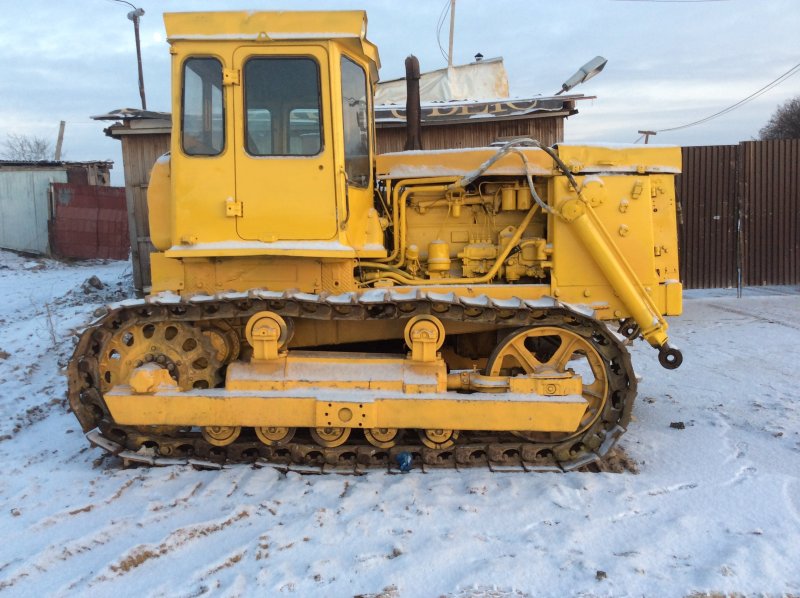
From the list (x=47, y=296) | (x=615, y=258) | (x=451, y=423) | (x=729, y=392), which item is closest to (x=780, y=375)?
(x=729, y=392)

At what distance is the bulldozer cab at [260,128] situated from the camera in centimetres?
436

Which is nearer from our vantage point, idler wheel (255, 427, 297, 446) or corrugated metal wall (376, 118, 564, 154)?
idler wheel (255, 427, 297, 446)

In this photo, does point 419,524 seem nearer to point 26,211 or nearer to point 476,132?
point 476,132

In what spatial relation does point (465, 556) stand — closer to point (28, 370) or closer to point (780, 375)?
point (780, 375)

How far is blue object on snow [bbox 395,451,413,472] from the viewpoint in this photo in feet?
14.8

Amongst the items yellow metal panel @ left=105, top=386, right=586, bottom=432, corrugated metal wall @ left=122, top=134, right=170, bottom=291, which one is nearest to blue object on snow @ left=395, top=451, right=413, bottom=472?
yellow metal panel @ left=105, top=386, right=586, bottom=432

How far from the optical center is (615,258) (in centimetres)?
483

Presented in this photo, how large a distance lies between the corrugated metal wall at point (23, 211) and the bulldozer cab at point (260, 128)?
19198 millimetres

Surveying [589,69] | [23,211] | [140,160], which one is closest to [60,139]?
[23,211]

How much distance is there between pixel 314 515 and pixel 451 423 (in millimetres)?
1154

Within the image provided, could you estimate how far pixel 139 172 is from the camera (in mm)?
11250

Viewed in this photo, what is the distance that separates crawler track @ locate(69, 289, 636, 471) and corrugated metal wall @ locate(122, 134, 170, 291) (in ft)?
23.5

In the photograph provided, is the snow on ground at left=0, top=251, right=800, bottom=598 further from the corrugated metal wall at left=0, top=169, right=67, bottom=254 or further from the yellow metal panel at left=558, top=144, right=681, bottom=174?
the corrugated metal wall at left=0, top=169, right=67, bottom=254

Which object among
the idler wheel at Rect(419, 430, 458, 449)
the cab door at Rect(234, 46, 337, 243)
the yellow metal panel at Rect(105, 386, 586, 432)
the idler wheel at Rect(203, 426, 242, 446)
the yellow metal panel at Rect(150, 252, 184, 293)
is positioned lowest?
the idler wheel at Rect(419, 430, 458, 449)
